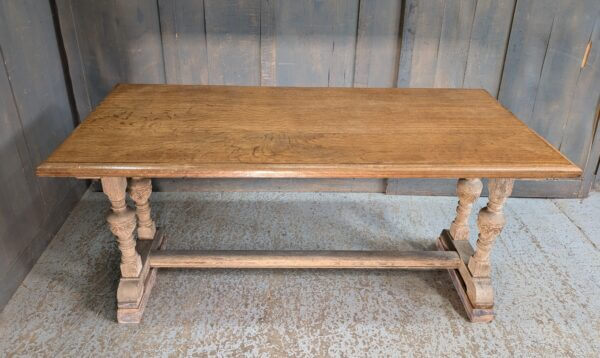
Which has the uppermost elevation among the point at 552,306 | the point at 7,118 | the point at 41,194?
the point at 7,118

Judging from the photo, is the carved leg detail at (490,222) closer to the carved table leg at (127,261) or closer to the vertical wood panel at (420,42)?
the vertical wood panel at (420,42)

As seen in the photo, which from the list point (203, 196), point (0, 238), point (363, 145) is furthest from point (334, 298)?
point (0, 238)

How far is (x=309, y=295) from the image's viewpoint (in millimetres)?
2084

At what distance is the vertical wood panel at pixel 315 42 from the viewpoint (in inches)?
98.7

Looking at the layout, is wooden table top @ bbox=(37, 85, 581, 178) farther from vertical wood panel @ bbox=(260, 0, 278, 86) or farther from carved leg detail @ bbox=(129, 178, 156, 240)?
vertical wood panel @ bbox=(260, 0, 278, 86)

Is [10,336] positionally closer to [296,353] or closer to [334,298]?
A: [296,353]

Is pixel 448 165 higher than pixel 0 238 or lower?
higher

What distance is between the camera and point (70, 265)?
2227 millimetres

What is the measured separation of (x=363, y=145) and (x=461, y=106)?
648 millimetres

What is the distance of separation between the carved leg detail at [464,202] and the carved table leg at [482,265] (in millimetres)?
15

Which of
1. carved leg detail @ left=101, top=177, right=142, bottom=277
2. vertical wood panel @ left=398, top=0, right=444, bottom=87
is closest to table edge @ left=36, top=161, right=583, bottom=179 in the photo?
carved leg detail @ left=101, top=177, right=142, bottom=277

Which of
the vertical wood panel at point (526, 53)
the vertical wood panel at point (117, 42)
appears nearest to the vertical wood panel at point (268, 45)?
the vertical wood panel at point (117, 42)

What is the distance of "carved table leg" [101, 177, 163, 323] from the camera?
5.71 feet

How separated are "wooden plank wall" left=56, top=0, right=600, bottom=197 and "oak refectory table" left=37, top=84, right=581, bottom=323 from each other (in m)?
0.44
